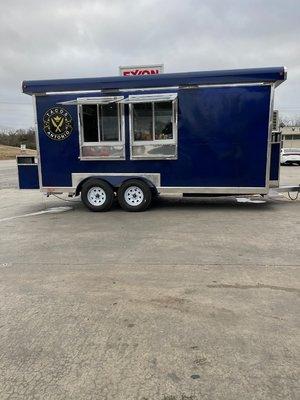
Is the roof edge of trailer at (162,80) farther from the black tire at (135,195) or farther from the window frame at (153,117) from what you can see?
the black tire at (135,195)

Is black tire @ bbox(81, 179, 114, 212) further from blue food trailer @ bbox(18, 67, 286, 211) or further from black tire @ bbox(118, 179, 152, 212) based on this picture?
black tire @ bbox(118, 179, 152, 212)

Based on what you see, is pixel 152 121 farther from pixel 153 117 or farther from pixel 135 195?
pixel 135 195

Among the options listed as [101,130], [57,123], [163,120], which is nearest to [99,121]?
[101,130]

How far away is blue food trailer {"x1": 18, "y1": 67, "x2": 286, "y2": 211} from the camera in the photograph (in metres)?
9.23

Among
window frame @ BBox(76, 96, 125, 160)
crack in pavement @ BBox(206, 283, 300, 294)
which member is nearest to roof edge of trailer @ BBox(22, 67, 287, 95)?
window frame @ BBox(76, 96, 125, 160)

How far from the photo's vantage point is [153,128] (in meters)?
9.63

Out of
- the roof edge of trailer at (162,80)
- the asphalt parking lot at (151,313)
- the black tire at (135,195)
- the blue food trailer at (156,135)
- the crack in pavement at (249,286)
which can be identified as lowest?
the asphalt parking lot at (151,313)

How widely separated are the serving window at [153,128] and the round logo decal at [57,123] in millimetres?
1551

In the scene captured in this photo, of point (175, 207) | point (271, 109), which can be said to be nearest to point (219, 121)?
point (271, 109)

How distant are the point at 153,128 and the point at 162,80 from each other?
1134 mm

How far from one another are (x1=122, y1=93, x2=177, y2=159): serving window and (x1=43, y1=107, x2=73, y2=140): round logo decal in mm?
1551

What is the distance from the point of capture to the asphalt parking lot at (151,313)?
2943 millimetres

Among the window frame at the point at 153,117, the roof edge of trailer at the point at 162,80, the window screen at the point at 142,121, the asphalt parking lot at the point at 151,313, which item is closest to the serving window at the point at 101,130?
the window frame at the point at 153,117

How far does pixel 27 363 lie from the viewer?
3.21m
